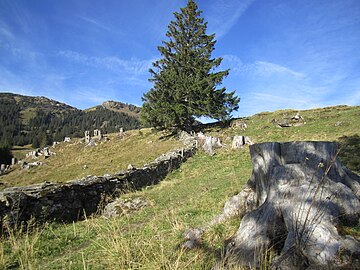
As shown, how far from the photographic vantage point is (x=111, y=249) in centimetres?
379

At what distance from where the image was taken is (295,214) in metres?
3.28

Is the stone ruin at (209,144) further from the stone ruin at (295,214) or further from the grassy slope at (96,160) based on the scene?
the stone ruin at (295,214)

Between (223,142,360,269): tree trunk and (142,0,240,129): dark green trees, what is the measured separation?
22112mm

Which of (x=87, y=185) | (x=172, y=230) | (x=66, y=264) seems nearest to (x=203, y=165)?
(x=87, y=185)

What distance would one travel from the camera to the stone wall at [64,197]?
756 cm

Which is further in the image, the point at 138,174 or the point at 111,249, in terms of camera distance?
the point at 138,174

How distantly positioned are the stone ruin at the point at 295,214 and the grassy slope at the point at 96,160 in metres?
15.1

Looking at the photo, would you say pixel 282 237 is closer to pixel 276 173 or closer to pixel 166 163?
pixel 276 173

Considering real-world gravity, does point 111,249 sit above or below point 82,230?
above

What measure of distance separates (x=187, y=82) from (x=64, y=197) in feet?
69.9

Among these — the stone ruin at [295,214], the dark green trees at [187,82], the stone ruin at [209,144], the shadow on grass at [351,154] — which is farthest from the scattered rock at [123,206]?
the dark green trees at [187,82]

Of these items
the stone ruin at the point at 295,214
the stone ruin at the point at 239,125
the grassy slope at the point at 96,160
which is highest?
the stone ruin at the point at 239,125

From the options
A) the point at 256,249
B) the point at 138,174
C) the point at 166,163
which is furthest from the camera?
the point at 166,163

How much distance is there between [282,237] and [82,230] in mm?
5929
